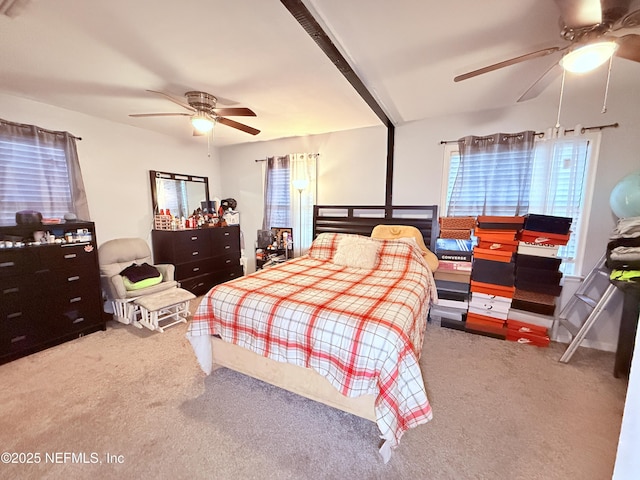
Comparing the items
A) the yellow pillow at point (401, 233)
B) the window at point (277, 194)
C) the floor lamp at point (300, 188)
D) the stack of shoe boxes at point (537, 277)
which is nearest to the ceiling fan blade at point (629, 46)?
the stack of shoe boxes at point (537, 277)

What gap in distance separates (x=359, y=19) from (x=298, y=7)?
1.41ft

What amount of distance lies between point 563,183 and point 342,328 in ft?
9.54

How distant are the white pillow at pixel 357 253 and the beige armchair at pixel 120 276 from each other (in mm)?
2161

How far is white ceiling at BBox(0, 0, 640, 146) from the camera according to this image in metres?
1.48

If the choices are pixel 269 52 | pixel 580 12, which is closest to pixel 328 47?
pixel 269 52

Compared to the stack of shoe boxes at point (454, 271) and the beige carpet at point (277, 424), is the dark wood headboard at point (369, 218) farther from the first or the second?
the beige carpet at point (277, 424)

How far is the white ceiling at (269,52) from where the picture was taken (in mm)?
1480

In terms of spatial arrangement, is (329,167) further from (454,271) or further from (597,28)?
(597,28)

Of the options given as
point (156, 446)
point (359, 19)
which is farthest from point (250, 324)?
point (359, 19)

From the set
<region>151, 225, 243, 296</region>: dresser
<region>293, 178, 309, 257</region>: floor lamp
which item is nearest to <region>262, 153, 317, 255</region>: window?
<region>293, 178, 309, 257</region>: floor lamp

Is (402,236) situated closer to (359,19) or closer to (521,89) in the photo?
(521,89)

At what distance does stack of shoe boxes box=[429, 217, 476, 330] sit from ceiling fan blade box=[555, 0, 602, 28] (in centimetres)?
196

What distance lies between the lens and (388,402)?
1.40m

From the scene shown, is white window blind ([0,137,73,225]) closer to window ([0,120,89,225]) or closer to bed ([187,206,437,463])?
window ([0,120,89,225])
